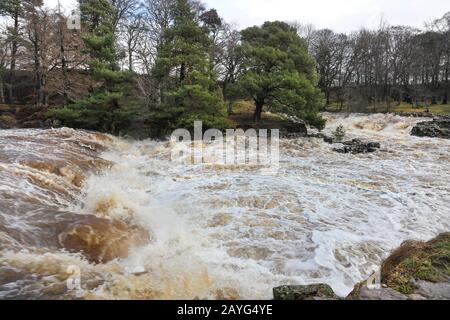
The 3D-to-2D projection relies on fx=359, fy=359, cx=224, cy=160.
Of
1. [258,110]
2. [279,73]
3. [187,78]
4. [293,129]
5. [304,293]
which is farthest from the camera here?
[258,110]

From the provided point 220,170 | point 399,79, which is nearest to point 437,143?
point 220,170

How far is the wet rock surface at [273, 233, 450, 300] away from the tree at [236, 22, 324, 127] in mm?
15082

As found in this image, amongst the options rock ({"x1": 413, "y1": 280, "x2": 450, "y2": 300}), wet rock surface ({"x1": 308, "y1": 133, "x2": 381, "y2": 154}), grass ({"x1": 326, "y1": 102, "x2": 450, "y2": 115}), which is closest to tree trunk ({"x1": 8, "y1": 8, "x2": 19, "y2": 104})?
wet rock surface ({"x1": 308, "y1": 133, "x2": 381, "y2": 154})

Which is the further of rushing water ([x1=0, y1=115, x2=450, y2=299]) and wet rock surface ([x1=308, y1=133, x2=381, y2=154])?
wet rock surface ([x1=308, y1=133, x2=381, y2=154])

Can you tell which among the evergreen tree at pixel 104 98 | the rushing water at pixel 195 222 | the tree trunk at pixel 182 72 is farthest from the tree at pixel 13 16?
the rushing water at pixel 195 222

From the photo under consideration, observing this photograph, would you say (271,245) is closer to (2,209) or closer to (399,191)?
(2,209)

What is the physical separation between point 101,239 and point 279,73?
15982 millimetres

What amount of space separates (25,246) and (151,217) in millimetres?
2377

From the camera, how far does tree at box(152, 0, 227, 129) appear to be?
17.4 meters

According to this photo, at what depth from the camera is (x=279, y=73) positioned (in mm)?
19328

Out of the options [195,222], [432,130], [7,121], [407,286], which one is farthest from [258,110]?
[407,286]

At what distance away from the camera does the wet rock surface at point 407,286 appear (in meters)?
3.26

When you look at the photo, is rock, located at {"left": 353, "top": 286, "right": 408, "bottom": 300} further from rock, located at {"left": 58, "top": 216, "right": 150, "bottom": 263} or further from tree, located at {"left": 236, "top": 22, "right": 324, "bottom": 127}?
tree, located at {"left": 236, "top": 22, "right": 324, "bottom": 127}

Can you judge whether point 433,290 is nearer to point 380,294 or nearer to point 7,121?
point 380,294
